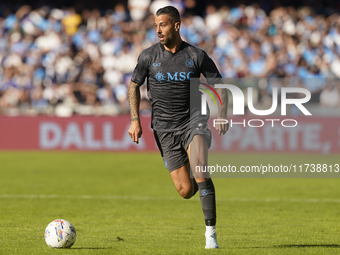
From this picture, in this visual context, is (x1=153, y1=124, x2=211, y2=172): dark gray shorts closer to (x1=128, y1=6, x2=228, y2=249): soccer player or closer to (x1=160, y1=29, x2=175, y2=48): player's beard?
(x1=128, y1=6, x2=228, y2=249): soccer player

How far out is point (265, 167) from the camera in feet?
54.2

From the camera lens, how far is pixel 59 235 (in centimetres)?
645

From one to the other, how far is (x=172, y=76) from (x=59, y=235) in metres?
2.09

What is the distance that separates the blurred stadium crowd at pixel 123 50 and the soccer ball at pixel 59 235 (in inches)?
470

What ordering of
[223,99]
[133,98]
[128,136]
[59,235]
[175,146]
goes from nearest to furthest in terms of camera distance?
1. [59,235]
2. [223,99]
3. [133,98]
4. [175,146]
5. [128,136]

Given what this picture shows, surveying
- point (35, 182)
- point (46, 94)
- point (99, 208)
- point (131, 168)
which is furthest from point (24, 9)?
point (99, 208)

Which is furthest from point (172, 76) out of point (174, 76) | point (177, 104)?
point (177, 104)

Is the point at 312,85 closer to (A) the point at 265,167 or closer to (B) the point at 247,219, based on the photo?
(A) the point at 265,167

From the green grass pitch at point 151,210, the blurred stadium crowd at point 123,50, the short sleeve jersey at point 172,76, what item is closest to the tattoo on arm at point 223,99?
the short sleeve jersey at point 172,76

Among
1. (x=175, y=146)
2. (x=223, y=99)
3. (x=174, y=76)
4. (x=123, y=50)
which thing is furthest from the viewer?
(x=123, y=50)

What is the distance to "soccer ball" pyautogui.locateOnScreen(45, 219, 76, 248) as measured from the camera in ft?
21.2

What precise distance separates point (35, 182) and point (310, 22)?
477 inches

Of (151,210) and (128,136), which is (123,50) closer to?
(128,136)

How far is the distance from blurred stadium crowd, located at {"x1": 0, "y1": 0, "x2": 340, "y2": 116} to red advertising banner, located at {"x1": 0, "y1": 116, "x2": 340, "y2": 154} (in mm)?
400
